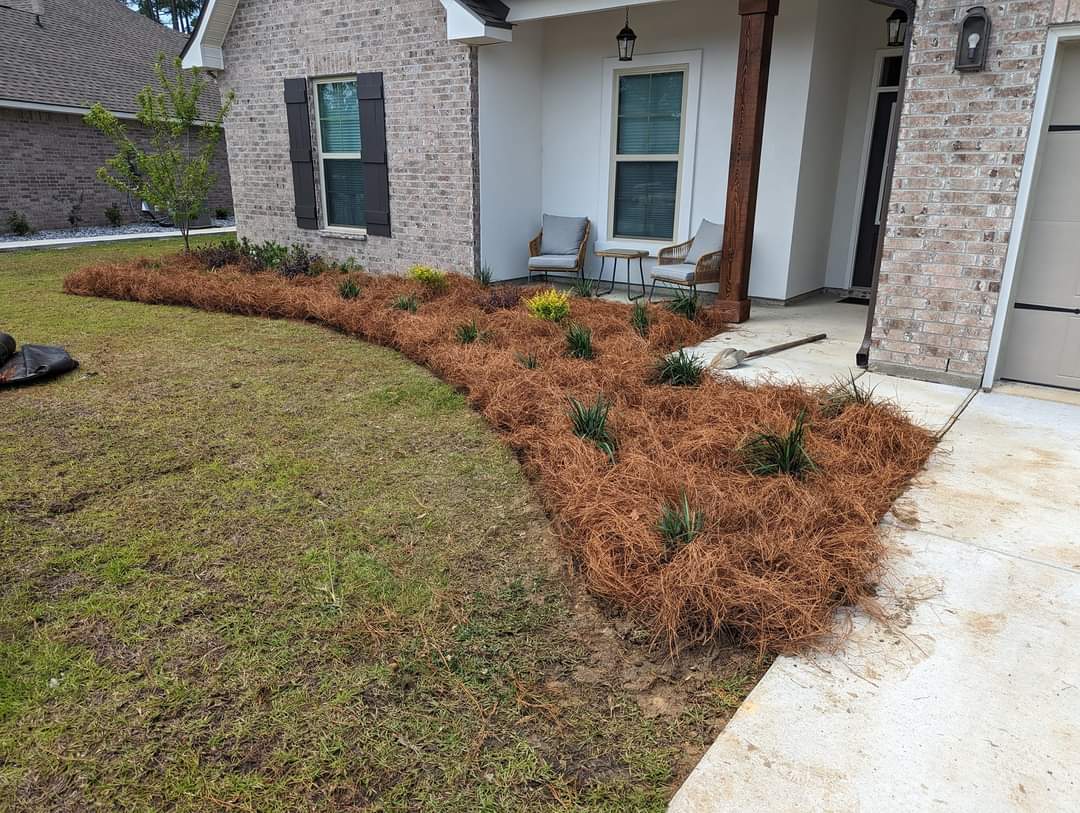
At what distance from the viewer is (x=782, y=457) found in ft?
10.7

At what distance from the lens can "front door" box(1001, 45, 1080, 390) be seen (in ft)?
14.1

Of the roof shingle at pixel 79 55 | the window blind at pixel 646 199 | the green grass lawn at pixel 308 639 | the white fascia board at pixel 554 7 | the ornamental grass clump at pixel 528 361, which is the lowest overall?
the green grass lawn at pixel 308 639

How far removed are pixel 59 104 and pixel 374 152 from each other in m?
10.2

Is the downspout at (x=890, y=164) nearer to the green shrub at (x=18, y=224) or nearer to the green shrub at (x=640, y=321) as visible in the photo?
the green shrub at (x=640, y=321)

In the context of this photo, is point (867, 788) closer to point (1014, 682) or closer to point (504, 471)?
point (1014, 682)

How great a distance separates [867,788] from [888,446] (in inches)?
88.8

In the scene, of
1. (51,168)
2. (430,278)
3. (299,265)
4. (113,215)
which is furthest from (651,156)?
(51,168)

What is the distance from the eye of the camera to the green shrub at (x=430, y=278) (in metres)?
7.33

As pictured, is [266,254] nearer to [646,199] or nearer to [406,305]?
[406,305]

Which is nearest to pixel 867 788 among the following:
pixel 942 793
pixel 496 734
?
pixel 942 793

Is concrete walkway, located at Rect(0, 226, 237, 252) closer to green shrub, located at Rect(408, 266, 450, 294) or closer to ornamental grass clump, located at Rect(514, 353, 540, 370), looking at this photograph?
green shrub, located at Rect(408, 266, 450, 294)

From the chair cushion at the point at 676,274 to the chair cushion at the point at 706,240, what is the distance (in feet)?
1.12

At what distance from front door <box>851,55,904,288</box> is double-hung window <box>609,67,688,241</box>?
195 centimetres

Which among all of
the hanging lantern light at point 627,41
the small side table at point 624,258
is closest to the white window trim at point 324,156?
the small side table at point 624,258
